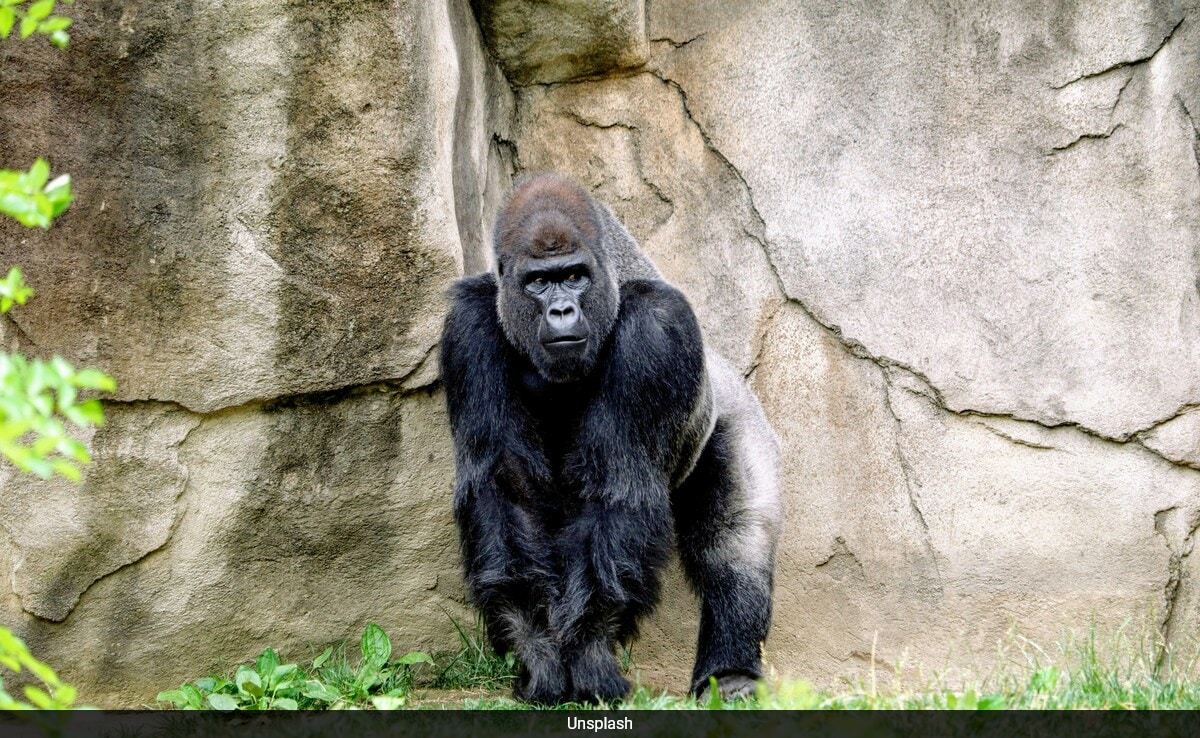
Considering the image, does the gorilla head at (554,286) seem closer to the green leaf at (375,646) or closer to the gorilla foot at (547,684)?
the gorilla foot at (547,684)

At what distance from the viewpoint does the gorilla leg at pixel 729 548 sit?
4.15 metres

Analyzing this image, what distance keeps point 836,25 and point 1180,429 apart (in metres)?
2.14

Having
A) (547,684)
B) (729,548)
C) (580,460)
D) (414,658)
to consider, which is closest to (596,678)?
(547,684)

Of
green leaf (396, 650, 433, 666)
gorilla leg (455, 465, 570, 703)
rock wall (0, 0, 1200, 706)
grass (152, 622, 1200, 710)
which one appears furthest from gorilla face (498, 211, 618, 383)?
green leaf (396, 650, 433, 666)

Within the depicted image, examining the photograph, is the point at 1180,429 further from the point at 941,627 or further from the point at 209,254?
the point at 209,254

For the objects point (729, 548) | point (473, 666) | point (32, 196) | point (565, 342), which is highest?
point (32, 196)

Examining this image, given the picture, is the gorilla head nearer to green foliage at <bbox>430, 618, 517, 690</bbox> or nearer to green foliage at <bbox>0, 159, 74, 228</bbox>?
green foliage at <bbox>430, 618, 517, 690</bbox>

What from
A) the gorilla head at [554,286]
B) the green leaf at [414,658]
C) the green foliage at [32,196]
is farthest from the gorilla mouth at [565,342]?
the green foliage at [32,196]

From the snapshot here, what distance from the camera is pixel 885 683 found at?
183 inches

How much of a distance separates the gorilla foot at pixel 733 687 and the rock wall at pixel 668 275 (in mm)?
929

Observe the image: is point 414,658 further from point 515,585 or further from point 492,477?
point 492,477

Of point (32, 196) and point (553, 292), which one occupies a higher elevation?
point (32, 196)

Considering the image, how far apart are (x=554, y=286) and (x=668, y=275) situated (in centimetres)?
137

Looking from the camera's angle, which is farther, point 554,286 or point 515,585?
point 554,286
